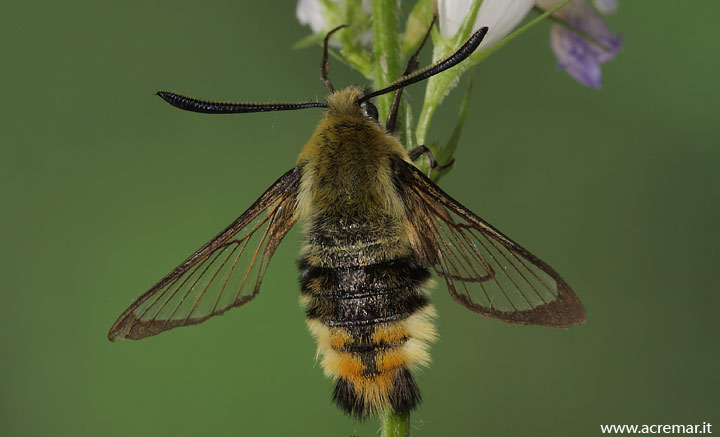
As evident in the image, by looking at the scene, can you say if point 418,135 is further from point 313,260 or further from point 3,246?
point 3,246

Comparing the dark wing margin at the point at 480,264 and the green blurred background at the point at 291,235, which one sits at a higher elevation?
the green blurred background at the point at 291,235

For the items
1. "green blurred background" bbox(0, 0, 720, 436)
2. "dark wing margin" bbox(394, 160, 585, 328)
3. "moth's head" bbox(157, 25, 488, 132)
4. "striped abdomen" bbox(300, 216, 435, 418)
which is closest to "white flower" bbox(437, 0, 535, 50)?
"moth's head" bbox(157, 25, 488, 132)

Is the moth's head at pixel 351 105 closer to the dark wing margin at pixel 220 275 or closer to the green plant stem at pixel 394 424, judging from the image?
the dark wing margin at pixel 220 275

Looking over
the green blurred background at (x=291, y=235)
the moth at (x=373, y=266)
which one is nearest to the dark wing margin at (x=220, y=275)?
the moth at (x=373, y=266)

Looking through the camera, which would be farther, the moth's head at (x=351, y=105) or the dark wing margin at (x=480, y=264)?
the moth's head at (x=351, y=105)

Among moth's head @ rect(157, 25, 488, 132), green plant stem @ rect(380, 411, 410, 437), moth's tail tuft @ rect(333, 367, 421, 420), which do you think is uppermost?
moth's head @ rect(157, 25, 488, 132)

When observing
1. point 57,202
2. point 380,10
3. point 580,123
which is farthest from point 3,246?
point 580,123

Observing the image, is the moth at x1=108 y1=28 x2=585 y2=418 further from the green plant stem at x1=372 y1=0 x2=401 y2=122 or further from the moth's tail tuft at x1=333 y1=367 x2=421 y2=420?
the green plant stem at x1=372 y1=0 x2=401 y2=122
